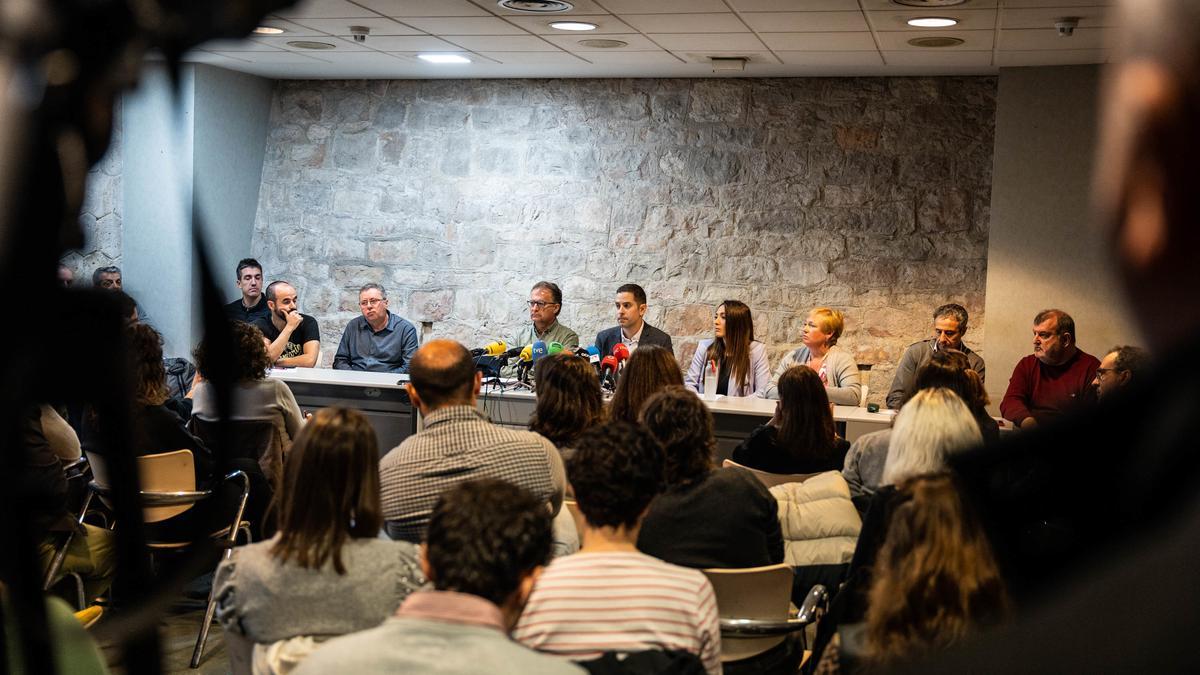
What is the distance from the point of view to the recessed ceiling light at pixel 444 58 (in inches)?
292

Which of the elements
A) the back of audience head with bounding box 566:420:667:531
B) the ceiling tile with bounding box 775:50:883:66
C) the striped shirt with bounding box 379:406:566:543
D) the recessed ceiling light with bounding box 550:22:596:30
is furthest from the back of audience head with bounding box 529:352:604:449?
the ceiling tile with bounding box 775:50:883:66

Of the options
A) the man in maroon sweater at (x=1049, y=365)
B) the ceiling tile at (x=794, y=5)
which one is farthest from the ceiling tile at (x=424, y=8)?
the man in maroon sweater at (x=1049, y=365)

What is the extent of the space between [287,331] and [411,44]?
186 cm

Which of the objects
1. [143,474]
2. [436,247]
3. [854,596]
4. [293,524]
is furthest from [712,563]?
[436,247]

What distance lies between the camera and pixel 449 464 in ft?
9.99

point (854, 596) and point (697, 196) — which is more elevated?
point (697, 196)

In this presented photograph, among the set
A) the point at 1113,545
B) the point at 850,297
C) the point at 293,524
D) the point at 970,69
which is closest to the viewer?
the point at 1113,545

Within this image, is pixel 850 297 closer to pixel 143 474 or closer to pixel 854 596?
pixel 854 596

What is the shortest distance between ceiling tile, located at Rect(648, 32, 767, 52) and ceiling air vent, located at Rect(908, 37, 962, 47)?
825 mm

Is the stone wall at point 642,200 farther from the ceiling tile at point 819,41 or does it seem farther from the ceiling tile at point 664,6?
the ceiling tile at point 664,6

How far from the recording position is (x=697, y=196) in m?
7.97

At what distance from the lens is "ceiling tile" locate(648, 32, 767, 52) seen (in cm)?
633

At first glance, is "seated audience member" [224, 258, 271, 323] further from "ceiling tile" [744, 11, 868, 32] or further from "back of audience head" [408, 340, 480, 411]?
"back of audience head" [408, 340, 480, 411]

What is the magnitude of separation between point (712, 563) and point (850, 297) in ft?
16.1
